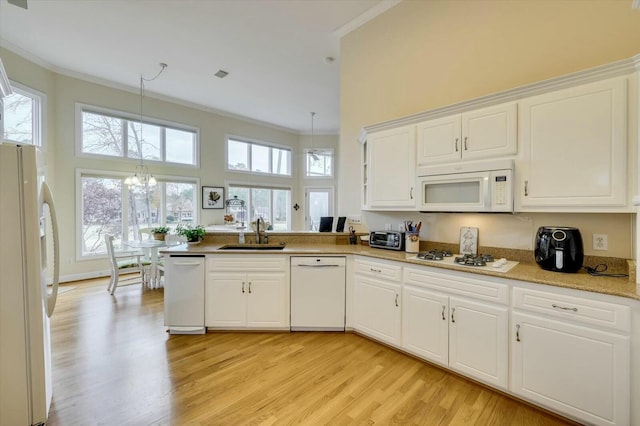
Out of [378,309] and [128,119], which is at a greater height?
[128,119]

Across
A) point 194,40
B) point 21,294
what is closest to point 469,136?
point 21,294

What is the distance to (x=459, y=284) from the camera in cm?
222

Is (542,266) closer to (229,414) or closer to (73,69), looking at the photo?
(229,414)

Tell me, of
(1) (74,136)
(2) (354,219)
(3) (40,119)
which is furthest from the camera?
(1) (74,136)

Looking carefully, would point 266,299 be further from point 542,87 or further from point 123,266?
point 123,266

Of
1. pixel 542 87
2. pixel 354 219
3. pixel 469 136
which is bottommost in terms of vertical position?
pixel 354 219

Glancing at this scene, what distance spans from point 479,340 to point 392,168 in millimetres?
1717

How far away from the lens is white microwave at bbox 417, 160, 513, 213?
7.37ft

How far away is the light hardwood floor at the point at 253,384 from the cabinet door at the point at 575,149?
4.80 ft

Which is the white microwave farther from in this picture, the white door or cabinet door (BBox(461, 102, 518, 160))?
the white door

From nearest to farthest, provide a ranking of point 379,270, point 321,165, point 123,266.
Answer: point 379,270
point 123,266
point 321,165

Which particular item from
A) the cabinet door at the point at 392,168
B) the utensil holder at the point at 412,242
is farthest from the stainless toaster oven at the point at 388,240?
the cabinet door at the point at 392,168

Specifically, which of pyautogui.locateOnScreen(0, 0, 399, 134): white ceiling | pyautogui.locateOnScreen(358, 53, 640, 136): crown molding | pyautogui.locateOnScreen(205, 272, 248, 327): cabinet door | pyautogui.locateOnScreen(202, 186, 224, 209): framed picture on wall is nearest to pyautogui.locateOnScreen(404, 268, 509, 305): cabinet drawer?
pyautogui.locateOnScreen(358, 53, 640, 136): crown molding

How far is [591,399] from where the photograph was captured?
1.70m
